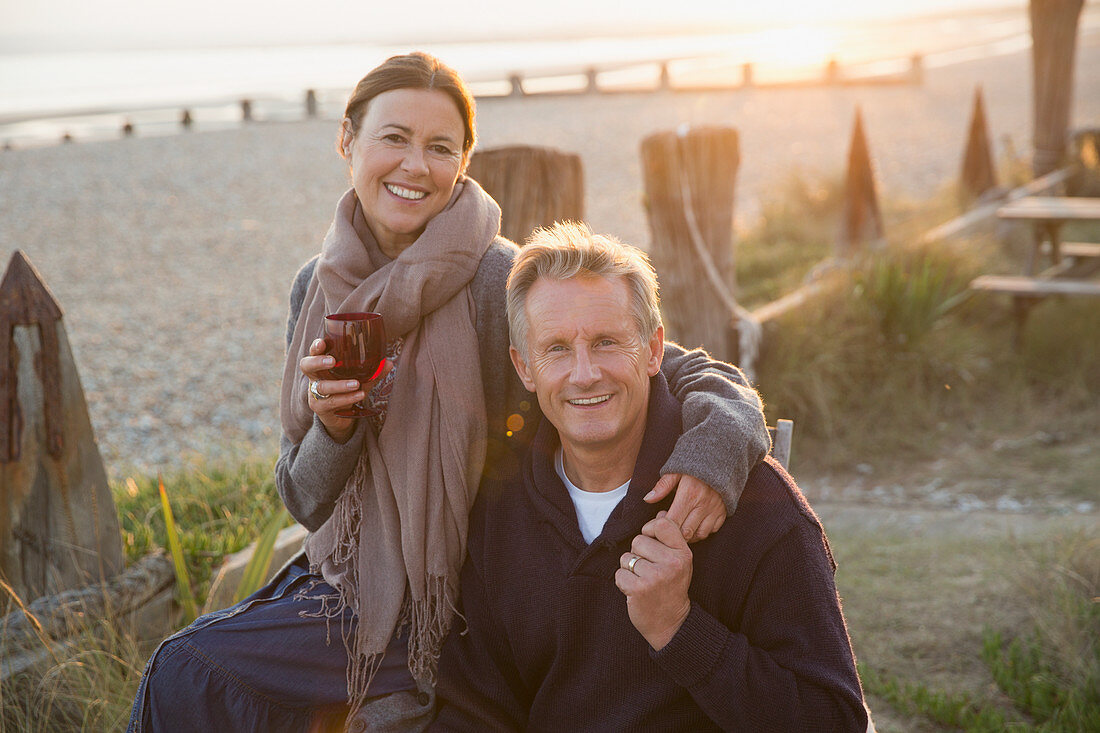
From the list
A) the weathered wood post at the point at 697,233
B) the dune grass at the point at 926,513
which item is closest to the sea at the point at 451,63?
the dune grass at the point at 926,513

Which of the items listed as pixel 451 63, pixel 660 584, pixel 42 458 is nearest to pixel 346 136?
pixel 660 584

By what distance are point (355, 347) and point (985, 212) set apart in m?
7.91

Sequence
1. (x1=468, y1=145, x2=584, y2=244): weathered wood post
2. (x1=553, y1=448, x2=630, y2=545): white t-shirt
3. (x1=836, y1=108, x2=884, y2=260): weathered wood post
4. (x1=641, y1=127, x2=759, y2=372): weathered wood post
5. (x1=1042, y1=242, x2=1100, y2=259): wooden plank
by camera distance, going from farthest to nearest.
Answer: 1. (x1=836, y1=108, x2=884, y2=260): weathered wood post
2. (x1=1042, y1=242, x2=1100, y2=259): wooden plank
3. (x1=641, y1=127, x2=759, y2=372): weathered wood post
4. (x1=468, y1=145, x2=584, y2=244): weathered wood post
5. (x1=553, y1=448, x2=630, y2=545): white t-shirt

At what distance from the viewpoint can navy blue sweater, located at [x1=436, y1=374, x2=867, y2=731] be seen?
206 centimetres

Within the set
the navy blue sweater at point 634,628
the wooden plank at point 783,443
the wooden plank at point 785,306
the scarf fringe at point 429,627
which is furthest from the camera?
the wooden plank at point 785,306

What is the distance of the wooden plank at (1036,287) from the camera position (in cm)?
670

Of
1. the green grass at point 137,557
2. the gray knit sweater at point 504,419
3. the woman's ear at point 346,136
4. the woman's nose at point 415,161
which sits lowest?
the green grass at point 137,557

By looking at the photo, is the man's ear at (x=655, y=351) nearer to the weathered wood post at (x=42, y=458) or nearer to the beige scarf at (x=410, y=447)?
the beige scarf at (x=410, y=447)

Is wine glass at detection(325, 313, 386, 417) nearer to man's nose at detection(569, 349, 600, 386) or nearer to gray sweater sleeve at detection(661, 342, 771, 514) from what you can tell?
man's nose at detection(569, 349, 600, 386)

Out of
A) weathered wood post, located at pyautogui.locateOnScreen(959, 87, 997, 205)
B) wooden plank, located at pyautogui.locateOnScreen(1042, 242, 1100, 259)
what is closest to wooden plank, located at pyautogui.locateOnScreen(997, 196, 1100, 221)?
wooden plank, located at pyautogui.locateOnScreen(1042, 242, 1100, 259)

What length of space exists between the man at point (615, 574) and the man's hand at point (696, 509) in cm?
4

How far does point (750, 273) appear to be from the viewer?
9375 millimetres

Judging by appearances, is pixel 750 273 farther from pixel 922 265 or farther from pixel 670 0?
pixel 670 0

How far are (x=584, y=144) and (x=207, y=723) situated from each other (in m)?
18.0
